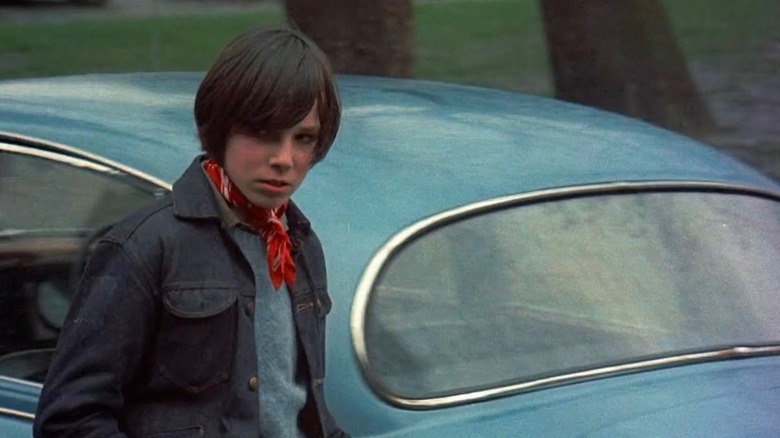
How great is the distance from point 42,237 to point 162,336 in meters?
1.13

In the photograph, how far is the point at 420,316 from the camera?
110 inches

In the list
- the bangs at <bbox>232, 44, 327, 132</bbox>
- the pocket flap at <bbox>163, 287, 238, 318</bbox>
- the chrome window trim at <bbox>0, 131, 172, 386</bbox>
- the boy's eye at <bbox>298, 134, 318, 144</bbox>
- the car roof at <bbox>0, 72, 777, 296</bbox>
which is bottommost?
the pocket flap at <bbox>163, 287, 238, 318</bbox>

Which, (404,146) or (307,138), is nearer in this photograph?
(307,138)

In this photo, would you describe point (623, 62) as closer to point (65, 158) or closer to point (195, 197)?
point (65, 158)

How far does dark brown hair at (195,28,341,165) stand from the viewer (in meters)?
2.25

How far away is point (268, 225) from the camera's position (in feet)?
7.74

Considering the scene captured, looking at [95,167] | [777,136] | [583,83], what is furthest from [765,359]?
[777,136]

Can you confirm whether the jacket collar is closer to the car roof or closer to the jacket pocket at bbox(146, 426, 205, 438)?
the jacket pocket at bbox(146, 426, 205, 438)

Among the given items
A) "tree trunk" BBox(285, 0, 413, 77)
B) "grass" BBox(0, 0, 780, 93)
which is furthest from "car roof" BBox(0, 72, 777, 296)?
"grass" BBox(0, 0, 780, 93)

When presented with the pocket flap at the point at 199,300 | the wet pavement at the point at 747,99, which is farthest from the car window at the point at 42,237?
the wet pavement at the point at 747,99

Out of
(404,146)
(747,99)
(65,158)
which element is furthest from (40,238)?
(747,99)

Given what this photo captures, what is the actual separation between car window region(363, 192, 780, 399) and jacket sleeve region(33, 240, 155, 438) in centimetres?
61

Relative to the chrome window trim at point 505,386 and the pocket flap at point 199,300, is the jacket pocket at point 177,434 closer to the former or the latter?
the pocket flap at point 199,300

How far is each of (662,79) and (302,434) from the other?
729 centimetres
